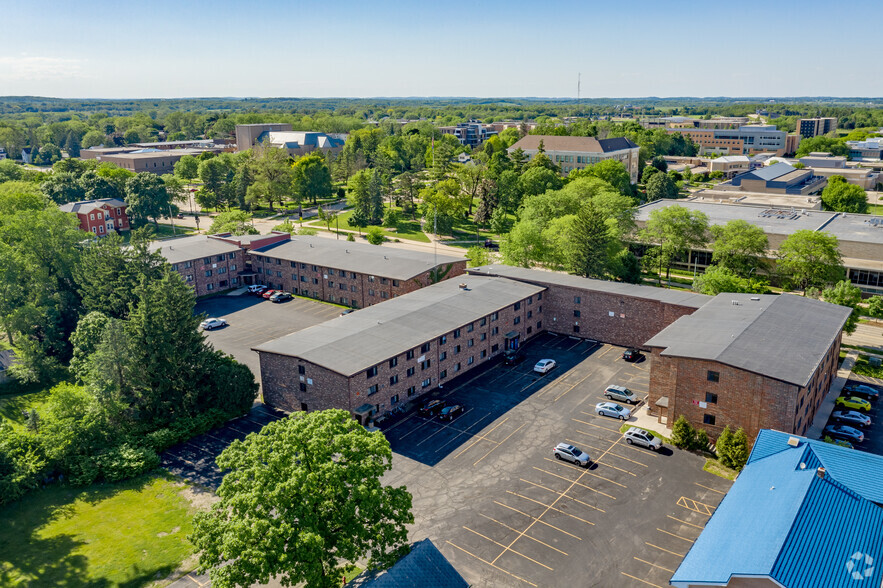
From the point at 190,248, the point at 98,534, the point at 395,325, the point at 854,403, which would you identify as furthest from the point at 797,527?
the point at 190,248

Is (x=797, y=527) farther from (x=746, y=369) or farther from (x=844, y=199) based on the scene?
(x=844, y=199)

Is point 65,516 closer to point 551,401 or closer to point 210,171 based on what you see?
point 551,401

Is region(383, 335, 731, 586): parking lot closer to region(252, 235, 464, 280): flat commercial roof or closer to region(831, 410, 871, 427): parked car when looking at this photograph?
region(831, 410, 871, 427): parked car

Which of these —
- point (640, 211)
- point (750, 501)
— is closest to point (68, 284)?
point (750, 501)

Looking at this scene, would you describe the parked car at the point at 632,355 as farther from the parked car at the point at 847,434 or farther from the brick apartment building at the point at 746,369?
the parked car at the point at 847,434

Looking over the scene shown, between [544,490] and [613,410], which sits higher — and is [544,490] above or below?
below

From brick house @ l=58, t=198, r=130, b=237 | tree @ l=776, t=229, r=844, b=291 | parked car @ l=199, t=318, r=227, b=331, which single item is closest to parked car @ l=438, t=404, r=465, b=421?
parked car @ l=199, t=318, r=227, b=331
